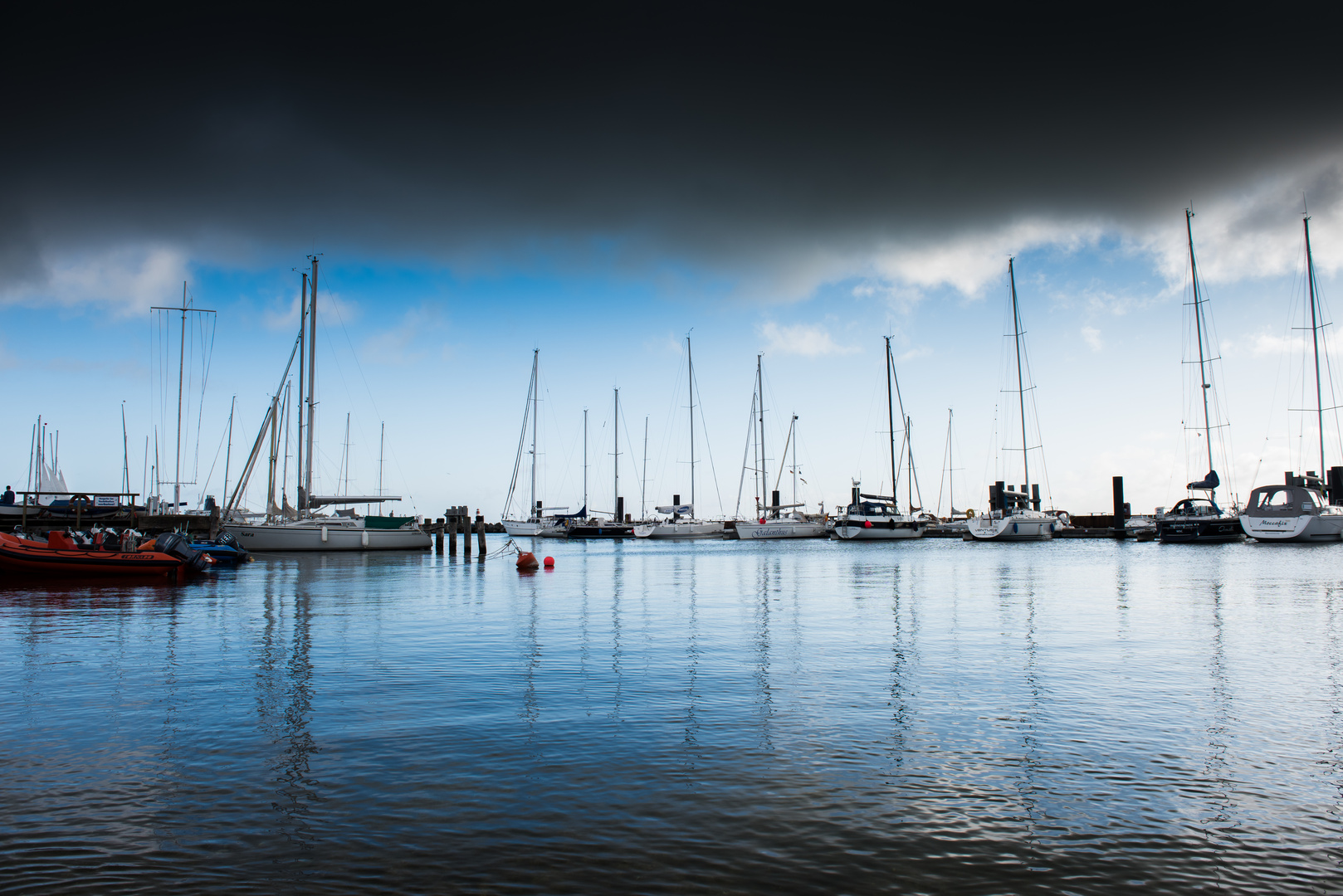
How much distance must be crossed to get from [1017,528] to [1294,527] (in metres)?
23.1

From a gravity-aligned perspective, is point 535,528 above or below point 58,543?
below

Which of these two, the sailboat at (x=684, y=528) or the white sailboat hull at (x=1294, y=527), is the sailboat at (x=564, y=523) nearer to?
the sailboat at (x=684, y=528)

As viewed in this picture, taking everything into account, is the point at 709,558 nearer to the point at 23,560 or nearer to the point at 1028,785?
the point at 23,560

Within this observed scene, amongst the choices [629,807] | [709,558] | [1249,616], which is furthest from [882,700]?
[709,558]

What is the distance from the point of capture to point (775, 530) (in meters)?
98.8

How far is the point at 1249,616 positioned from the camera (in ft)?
65.7

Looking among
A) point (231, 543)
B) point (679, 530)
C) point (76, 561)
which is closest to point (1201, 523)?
point (679, 530)

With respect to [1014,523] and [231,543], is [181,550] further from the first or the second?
[1014,523]

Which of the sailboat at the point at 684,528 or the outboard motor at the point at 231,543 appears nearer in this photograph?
the outboard motor at the point at 231,543

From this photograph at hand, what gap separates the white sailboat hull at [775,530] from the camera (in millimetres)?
98875

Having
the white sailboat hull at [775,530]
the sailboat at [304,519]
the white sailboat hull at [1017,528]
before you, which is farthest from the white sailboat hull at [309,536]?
the white sailboat hull at [1017,528]

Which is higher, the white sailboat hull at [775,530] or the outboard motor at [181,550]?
the outboard motor at [181,550]

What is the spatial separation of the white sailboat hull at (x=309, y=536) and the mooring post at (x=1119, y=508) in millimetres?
70330

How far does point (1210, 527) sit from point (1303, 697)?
67654mm
